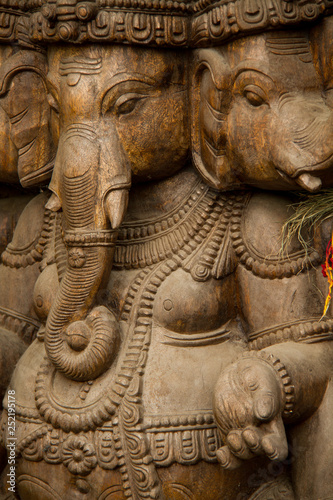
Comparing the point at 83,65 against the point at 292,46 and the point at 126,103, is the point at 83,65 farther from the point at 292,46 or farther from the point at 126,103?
the point at 292,46

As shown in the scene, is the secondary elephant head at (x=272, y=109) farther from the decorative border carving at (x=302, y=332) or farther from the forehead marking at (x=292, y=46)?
the decorative border carving at (x=302, y=332)

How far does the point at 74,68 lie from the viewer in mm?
1950

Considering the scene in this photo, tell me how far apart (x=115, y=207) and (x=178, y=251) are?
20 cm

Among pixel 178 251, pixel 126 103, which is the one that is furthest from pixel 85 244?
pixel 126 103

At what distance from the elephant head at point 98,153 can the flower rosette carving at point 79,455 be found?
5.7 inches

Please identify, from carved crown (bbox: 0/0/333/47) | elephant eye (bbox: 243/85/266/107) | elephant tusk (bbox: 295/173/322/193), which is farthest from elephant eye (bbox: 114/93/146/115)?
elephant tusk (bbox: 295/173/322/193)

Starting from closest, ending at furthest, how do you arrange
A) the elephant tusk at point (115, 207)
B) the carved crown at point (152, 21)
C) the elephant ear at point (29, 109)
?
the carved crown at point (152, 21), the elephant tusk at point (115, 207), the elephant ear at point (29, 109)

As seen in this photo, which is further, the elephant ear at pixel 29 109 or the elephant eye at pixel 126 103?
the elephant ear at pixel 29 109

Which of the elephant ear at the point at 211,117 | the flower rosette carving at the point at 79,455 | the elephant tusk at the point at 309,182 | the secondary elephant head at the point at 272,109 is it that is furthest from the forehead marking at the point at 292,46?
the flower rosette carving at the point at 79,455

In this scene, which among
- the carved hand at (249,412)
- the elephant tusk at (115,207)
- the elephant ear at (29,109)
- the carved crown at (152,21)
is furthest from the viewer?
the elephant ear at (29,109)

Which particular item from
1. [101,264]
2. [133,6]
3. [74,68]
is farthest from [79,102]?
[101,264]

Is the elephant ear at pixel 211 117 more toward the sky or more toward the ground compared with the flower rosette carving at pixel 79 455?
more toward the sky

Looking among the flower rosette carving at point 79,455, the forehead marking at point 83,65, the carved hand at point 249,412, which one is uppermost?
the forehead marking at point 83,65

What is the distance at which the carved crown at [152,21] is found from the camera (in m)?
1.81
